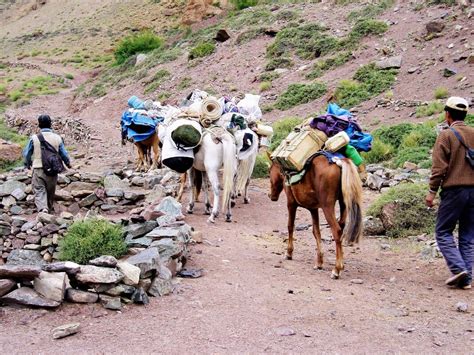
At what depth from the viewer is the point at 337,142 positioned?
6.84 m

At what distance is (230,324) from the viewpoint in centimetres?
529

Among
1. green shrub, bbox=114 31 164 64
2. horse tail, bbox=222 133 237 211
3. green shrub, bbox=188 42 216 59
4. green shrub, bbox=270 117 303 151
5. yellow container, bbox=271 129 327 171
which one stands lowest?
green shrub, bbox=270 117 303 151

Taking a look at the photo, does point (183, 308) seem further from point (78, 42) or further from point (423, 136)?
point (78, 42)

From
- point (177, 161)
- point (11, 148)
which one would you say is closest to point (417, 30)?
point (11, 148)

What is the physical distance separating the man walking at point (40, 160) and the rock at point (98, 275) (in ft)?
14.5

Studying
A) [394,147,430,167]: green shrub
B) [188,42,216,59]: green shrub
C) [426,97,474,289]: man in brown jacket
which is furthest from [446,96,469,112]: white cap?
[188,42,216,59]: green shrub

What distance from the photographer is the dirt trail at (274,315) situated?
4.87 m

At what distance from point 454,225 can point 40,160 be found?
655 centimetres

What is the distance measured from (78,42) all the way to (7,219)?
183 feet

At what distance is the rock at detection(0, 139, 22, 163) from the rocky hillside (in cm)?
257

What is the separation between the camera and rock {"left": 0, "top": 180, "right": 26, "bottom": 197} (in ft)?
36.3

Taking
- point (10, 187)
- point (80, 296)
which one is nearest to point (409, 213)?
point (80, 296)

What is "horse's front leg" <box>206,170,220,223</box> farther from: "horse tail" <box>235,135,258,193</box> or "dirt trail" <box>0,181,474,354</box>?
"dirt trail" <box>0,181,474,354</box>

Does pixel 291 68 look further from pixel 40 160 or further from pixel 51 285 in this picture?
pixel 51 285
